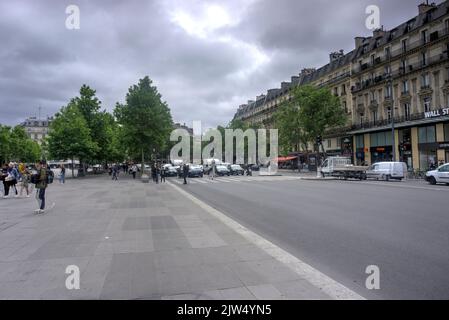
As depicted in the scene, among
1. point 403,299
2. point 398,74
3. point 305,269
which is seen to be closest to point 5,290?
point 305,269

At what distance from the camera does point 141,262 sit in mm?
5730

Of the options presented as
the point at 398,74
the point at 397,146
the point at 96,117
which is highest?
the point at 398,74

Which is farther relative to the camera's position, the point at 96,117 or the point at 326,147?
the point at 326,147

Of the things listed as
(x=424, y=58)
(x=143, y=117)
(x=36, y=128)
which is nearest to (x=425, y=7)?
(x=424, y=58)

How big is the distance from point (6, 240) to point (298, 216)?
7.47 meters

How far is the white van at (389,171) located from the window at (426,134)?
1138cm

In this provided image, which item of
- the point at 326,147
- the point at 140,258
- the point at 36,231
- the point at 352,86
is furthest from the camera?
the point at 326,147

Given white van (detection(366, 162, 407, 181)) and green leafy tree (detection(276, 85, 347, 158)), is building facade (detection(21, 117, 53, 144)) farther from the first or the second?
white van (detection(366, 162, 407, 181))

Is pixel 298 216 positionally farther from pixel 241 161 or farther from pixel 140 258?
pixel 241 161

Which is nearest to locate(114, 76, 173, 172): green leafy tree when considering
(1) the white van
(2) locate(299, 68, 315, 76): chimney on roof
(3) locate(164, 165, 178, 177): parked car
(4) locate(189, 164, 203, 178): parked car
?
(3) locate(164, 165, 178, 177): parked car

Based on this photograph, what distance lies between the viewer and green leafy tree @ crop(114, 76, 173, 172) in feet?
136

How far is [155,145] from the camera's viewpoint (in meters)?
43.7

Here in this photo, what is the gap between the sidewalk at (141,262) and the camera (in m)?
4.40

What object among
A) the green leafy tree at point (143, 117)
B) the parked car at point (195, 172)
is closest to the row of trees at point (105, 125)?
the green leafy tree at point (143, 117)
